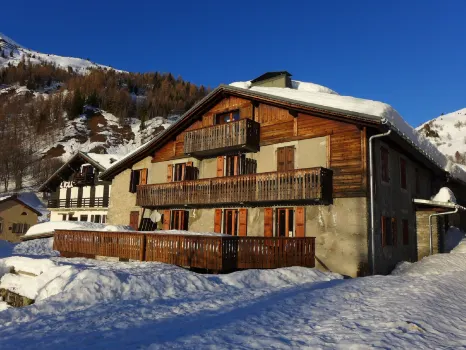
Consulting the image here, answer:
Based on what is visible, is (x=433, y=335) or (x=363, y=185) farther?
(x=363, y=185)

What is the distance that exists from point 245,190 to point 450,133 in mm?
89967

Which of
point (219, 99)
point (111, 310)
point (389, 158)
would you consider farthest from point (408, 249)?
point (111, 310)

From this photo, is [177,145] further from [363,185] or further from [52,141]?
[52,141]

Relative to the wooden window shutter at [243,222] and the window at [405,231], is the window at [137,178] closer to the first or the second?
the wooden window shutter at [243,222]

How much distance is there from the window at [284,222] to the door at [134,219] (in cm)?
1104

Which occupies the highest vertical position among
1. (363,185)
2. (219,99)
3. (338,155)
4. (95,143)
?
(95,143)

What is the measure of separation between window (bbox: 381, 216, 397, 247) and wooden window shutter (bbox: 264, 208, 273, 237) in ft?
17.2

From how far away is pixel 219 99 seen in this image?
74.4 feet

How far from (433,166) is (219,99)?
1353 cm

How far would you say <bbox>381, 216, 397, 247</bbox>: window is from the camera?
17.1 meters

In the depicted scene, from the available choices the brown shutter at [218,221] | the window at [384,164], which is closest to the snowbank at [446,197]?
the window at [384,164]

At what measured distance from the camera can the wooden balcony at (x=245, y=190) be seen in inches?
648

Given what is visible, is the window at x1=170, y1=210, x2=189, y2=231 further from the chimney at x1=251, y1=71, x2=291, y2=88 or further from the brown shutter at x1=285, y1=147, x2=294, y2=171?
the chimney at x1=251, y1=71, x2=291, y2=88

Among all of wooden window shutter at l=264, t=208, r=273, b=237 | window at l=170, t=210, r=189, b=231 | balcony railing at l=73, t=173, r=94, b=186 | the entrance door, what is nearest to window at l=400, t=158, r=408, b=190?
wooden window shutter at l=264, t=208, r=273, b=237
